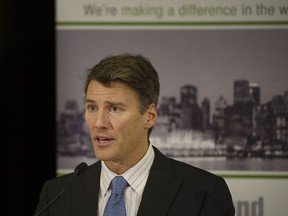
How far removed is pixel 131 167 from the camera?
2.18 m

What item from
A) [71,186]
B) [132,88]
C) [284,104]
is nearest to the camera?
[132,88]

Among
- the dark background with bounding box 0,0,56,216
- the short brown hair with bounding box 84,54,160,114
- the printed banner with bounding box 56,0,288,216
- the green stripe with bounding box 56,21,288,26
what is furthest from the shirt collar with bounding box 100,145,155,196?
the green stripe with bounding box 56,21,288,26

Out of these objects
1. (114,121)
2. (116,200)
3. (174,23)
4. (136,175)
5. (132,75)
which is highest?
(174,23)

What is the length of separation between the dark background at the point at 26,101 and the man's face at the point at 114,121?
71 centimetres

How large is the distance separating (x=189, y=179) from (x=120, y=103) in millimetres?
456

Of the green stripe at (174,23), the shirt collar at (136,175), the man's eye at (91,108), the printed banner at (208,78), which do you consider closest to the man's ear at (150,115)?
the shirt collar at (136,175)

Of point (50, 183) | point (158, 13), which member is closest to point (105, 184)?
point (50, 183)

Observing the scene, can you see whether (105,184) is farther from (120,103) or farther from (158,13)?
(158,13)

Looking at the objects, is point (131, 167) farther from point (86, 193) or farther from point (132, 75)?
point (132, 75)

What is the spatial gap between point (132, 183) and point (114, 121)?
0.29m

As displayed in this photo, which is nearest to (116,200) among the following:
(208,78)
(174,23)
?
(208,78)

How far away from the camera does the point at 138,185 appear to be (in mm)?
2162

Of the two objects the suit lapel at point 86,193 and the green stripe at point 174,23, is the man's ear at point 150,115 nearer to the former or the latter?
the suit lapel at point 86,193

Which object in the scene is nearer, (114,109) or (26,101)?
(114,109)
